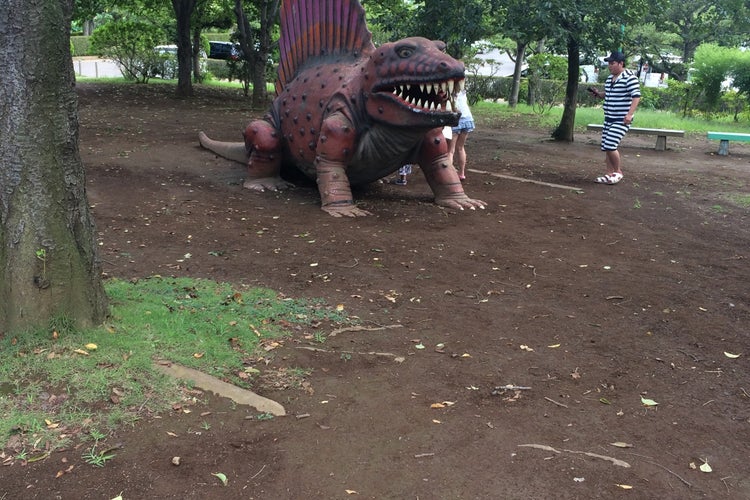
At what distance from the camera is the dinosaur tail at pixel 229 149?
385 inches

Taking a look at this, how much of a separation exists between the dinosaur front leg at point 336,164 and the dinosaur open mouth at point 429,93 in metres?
0.63

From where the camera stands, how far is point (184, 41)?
1791 centimetres

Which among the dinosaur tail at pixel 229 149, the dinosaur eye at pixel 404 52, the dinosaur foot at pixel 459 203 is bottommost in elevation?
the dinosaur foot at pixel 459 203

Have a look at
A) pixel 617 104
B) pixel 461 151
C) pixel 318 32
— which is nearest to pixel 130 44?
pixel 318 32

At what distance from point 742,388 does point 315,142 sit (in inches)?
201

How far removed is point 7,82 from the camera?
3340 mm

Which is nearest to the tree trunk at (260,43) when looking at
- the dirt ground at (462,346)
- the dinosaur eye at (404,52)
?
the dirt ground at (462,346)

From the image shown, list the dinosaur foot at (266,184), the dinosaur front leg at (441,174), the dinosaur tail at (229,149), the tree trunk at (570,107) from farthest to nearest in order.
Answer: the tree trunk at (570,107), the dinosaur tail at (229,149), the dinosaur foot at (266,184), the dinosaur front leg at (441,174)

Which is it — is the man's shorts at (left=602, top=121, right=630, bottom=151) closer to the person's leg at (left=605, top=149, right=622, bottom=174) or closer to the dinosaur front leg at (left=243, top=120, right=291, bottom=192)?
the person's leg at (left=605, top=149, right=622, bottom=174)

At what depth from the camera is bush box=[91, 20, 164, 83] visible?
70.9 feet

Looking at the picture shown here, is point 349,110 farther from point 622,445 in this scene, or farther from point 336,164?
point 622,445

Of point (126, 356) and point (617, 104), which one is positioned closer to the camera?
point (126, 356)

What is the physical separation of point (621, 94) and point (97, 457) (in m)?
8.54

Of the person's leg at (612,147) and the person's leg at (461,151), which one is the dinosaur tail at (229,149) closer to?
the person's leg at (461,151)
